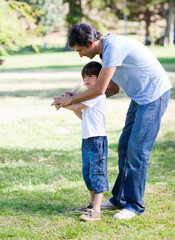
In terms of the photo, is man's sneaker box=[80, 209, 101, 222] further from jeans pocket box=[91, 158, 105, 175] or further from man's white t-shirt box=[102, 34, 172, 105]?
man's white t-shirt box=[102, 34, 172, 105]

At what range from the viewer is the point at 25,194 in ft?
15.7

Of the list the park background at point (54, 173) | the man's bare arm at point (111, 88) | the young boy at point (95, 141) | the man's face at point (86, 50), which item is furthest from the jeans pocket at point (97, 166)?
the man's face at point (86, 50)

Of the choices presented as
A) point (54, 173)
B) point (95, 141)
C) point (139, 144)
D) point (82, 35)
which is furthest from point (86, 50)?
point (54, 173)

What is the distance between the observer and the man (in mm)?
3621

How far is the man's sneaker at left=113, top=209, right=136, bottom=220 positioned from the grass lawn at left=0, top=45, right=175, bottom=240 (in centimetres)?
5

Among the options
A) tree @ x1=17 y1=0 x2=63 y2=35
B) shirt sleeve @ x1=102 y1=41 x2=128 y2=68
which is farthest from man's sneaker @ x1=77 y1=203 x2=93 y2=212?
tree @ x1=17 y1=0 x2=63 y2=35

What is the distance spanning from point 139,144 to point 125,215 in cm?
68

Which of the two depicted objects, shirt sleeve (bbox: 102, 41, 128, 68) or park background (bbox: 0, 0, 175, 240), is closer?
shirt sleeve (bbox: 102, 41, 128, 68)

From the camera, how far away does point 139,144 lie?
12.7 feet

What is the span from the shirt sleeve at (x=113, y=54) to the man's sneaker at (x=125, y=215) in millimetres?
1374

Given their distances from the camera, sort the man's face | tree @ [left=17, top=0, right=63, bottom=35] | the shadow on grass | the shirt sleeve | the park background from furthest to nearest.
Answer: tree @ [left=17, top=0, right=63, bottom=35] → the shadow on grass → the park background → the man's face → the shirt sleeve

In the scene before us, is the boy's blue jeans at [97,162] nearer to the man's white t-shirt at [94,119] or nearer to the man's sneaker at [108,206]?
the man's white t-shirt at [94,119]

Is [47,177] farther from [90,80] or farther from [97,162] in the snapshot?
[90,80]

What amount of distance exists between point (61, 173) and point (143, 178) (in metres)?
1.88
